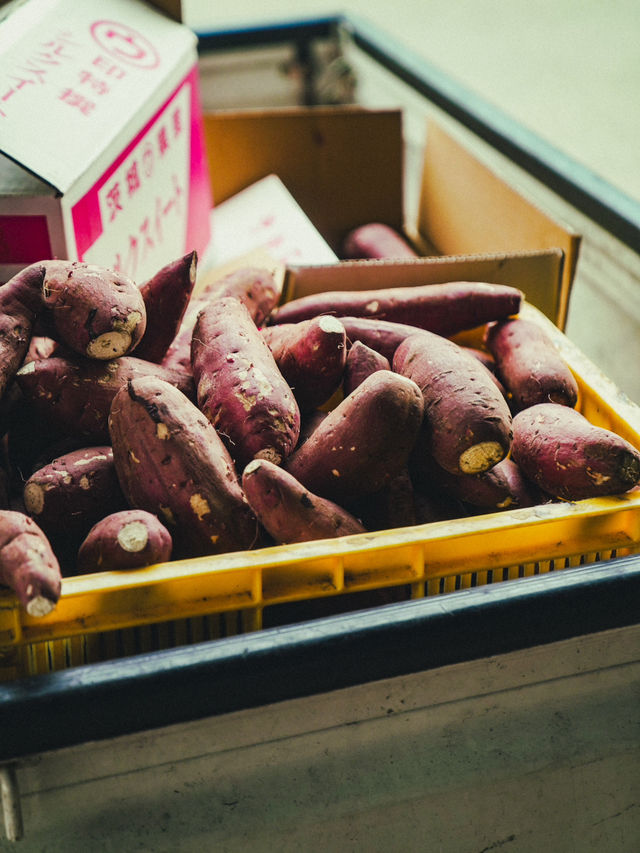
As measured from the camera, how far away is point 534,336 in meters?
1.18

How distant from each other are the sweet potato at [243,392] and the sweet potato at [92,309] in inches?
4.2

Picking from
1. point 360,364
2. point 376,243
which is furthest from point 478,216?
point 360,364

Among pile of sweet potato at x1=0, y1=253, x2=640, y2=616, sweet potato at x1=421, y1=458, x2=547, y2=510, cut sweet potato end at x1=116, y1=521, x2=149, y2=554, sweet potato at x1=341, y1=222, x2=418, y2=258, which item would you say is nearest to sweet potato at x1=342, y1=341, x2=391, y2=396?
pile of sweet potato at x1=0, y1=253, x2=640, y2=616

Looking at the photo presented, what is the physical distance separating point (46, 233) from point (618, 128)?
7.71ft

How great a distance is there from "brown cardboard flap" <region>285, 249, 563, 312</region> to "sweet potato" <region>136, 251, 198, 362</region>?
0.32 meters

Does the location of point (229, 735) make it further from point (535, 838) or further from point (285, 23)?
point (285, 23)

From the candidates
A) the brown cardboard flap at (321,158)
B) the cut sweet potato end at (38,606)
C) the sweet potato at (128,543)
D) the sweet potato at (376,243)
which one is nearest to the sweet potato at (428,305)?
the sweet potato at (128,543)

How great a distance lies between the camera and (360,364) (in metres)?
1.02

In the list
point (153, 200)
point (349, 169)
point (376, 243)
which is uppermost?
point (153, 200)

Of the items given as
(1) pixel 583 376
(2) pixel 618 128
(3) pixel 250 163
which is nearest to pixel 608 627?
(1) pixel 583 376

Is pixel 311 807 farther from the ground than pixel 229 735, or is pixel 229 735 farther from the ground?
pixel 229 735

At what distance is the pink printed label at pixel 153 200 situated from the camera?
1.19 meters

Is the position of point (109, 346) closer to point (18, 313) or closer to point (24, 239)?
point (18, 313)

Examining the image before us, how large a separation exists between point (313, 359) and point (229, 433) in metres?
0.15
